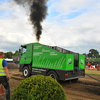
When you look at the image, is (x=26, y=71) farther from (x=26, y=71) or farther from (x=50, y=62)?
(x=50, y=62)

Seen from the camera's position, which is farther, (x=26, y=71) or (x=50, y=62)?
(x=26, y=71)

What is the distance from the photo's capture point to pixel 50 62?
712 centimetres

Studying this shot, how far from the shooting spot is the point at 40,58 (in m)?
7.86

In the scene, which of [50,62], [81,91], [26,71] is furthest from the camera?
[26,71]

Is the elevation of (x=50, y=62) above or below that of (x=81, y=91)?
→ above

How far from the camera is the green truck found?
6527mm

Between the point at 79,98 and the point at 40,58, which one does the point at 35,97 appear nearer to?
the point at 79,98

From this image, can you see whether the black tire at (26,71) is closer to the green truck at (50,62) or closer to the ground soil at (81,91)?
the green truck at (50,62)

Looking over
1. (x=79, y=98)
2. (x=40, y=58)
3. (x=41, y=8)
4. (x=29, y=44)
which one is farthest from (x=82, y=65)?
(x=41, y=8)

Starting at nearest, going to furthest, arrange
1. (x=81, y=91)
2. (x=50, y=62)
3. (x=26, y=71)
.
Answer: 1. (x=81, y=91)
2. (x=50, y=62)
3. (x=26, y=71)

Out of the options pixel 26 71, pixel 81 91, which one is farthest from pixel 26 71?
pixel 81 91

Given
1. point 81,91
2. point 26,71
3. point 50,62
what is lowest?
point 81,91

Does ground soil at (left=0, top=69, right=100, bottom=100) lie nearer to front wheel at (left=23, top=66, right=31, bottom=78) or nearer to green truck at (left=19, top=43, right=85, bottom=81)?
green truck at (left=19, top=43, right=85, bottom=81)

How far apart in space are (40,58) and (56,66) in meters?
1.60
